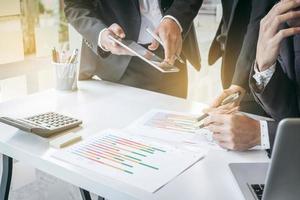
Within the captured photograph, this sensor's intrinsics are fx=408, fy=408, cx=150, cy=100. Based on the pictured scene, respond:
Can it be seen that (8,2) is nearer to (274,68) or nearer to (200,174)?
(274,68)

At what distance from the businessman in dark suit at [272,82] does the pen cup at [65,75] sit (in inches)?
25.7

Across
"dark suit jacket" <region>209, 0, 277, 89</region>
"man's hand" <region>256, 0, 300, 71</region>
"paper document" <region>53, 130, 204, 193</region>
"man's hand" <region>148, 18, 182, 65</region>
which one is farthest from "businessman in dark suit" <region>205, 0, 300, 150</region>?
"man's hand" <region>148, 18, 182, 65</region>

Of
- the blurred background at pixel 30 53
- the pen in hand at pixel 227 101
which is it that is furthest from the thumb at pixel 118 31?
Result: the blurred background at pixel 30 53

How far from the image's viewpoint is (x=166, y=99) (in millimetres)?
1605

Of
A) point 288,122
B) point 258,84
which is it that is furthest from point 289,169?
point 258,84

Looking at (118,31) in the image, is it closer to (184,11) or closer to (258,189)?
(184,11)

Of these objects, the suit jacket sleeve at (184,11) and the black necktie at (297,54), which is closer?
the black necktie at (297,54)

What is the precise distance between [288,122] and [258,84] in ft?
2.05

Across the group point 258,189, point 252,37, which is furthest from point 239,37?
point 258,189

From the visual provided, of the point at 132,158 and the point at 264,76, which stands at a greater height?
the point at 264,76

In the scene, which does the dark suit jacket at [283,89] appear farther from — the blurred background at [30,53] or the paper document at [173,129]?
the blurred background at [30,53]

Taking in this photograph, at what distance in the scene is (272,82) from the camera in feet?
4.36

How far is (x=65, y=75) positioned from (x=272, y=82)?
800 millimetres

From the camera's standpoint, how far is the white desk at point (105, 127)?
3.05 feet
